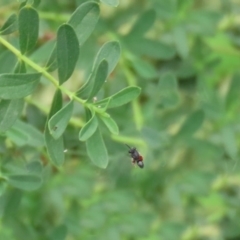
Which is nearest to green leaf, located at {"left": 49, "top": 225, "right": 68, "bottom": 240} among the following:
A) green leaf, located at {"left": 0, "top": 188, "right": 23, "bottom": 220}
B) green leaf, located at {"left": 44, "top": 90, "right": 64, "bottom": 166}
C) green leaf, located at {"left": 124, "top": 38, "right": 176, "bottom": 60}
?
green leaf, located at {"left": 0, "top": 188, "right": 23, "bottom": 220}

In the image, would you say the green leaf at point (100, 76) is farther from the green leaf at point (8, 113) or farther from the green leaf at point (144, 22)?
the green leaf at point (144, 22)

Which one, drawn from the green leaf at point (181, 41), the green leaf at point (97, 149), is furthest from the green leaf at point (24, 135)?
the green leaf at point (181, 41)

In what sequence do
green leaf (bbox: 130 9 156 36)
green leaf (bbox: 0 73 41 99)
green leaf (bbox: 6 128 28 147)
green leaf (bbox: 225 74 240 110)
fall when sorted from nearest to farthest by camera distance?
green leaf (bbox: 0 73 41 99) < green leaf (bbox: 6 128 28 147) < green leaf (bbox: 130 9 156 36) < green leaf (bbox: 225 74 240 110)

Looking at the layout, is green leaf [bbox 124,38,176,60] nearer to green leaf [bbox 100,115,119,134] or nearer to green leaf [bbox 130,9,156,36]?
green leaf [bbox 130,9,156,36]

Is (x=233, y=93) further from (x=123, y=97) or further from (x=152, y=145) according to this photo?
(x=123, y=97)

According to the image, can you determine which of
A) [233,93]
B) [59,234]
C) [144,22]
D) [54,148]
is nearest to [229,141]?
[233,93]

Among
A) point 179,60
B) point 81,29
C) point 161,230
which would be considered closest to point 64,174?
point 161,230

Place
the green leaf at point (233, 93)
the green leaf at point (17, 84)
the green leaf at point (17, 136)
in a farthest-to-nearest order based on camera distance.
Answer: the green leaf at point (233, 93) < the green leaf at point (17, 136) < the green leaf at point (17, 84)
